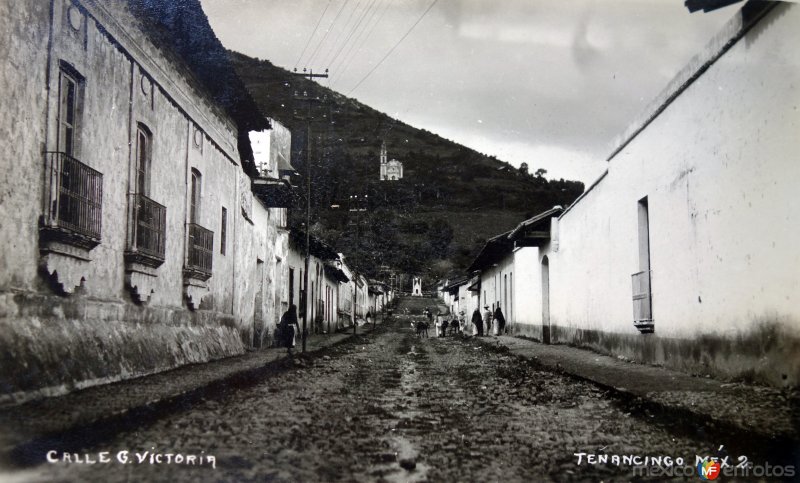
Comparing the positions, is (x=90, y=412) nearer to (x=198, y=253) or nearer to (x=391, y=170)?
(x=198, y=253)

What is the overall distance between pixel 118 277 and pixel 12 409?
11.6 ft

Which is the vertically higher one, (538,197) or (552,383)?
(538,197)

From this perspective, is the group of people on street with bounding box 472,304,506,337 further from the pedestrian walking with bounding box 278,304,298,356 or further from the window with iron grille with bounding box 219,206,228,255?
the window with iron grille with bounding box 219,206,228,255

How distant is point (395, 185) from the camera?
244ft

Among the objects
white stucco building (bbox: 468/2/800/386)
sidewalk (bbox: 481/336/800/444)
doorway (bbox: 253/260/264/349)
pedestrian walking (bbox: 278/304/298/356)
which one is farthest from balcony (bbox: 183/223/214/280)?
white stucco building (bbox: 468/2/800/386)

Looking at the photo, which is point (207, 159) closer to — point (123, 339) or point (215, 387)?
point (123, 339)

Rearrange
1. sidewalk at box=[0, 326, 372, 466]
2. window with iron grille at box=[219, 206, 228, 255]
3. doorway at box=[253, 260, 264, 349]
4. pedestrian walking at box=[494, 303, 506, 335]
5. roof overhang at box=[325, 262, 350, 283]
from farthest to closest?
roof overhang at box=[325, 262, 350, 283]
pedestrian walking at box=[494, 303, 506, 335]
doorway at box=[253, 260, 264, 349]
window with iron grille at box=[219, 206, 228, 255]
sidewalk at box=[0, 326, 372, 466]

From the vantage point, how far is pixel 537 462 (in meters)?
4.25

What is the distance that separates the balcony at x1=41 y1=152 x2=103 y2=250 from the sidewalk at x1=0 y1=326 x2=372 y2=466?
1.46m

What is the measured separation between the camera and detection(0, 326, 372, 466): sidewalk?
401cm

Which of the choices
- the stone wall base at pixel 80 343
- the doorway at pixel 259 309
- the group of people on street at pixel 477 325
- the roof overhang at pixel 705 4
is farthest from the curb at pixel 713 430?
the group of people on street at pixel 477 325

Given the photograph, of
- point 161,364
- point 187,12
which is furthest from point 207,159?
point 161,364

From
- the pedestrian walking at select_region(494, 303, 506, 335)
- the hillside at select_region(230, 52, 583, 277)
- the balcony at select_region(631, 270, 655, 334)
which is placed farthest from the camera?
the pedestrian walking at select_region(494, 303, 506, 335)

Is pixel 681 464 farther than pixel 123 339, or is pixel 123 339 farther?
pixel 123 339
